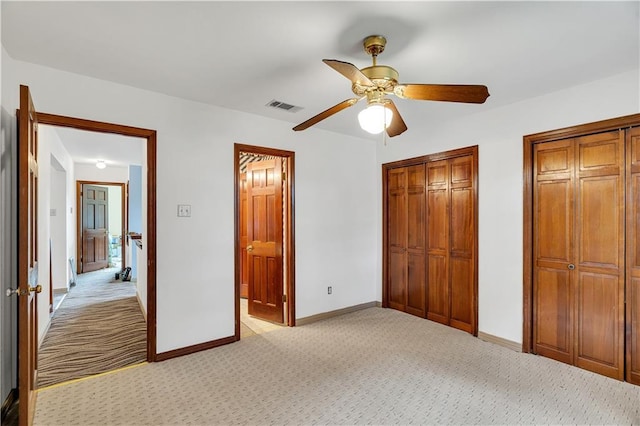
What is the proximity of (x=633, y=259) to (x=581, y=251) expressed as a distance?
0.33 m

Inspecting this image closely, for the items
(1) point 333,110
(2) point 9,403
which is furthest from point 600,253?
(2) point 9,403

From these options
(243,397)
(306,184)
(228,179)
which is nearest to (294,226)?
(306,184)

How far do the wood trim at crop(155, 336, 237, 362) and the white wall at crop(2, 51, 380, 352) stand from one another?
0.05 m

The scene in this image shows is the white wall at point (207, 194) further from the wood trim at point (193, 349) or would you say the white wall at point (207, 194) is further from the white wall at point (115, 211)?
the white wall at point (115, 211)

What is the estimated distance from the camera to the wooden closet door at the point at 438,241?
153 inches

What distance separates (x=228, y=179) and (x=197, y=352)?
1735mm

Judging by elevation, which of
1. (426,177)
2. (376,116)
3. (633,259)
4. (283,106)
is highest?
(283,106)

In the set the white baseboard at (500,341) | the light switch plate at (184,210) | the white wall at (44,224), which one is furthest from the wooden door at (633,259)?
the white wall at (44,224)

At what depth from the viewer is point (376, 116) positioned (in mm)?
2029

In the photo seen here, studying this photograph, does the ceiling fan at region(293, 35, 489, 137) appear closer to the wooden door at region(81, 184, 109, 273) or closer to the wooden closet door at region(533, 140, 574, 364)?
the wooden closet door at region(533, 140, 574, 364)

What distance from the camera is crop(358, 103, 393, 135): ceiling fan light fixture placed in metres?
2.02

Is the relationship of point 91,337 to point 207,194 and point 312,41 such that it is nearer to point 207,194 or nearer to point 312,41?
point 207,194

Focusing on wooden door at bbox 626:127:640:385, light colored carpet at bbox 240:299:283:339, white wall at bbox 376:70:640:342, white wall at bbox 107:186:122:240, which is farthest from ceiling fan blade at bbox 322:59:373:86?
white wall at bbox 107:186:122:240

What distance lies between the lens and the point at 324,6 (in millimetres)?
1739
